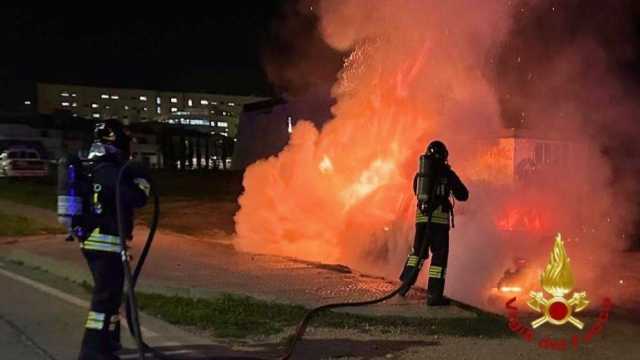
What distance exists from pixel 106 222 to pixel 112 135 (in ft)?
2.03

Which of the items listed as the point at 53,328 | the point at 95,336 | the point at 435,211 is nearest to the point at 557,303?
Result: the point at 435,211

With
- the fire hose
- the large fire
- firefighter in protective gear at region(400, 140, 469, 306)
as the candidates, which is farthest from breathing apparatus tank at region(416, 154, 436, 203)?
the large fire

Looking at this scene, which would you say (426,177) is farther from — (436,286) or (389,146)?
(389,146)

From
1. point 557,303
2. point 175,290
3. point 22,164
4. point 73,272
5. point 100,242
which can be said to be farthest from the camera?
point 22,164

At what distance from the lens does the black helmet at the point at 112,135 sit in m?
5.39

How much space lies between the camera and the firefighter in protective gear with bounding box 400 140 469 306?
7434 millimetres

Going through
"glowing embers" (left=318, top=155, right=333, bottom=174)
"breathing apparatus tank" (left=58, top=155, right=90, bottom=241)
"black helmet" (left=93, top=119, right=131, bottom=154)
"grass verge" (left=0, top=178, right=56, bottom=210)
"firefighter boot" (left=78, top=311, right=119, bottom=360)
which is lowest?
"firefighter boot" (left=78, top=311, right=119, bottom=360)

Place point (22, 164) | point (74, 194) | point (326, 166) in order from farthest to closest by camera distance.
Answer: point (22, 164), point (326, 166), point (74, 194)

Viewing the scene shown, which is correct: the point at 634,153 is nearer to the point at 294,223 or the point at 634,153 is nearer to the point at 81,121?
the point at 294,223

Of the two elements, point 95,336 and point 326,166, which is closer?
point 95,336

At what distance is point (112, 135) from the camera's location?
5.41 metres

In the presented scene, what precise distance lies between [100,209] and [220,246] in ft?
23.3

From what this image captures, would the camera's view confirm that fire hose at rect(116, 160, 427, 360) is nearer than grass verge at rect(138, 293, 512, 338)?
Yes

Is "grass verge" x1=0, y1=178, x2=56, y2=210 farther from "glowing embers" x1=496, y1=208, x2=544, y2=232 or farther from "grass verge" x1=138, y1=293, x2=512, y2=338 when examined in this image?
"grass verge" x1=138, y1=293, x2=512, y2=338
